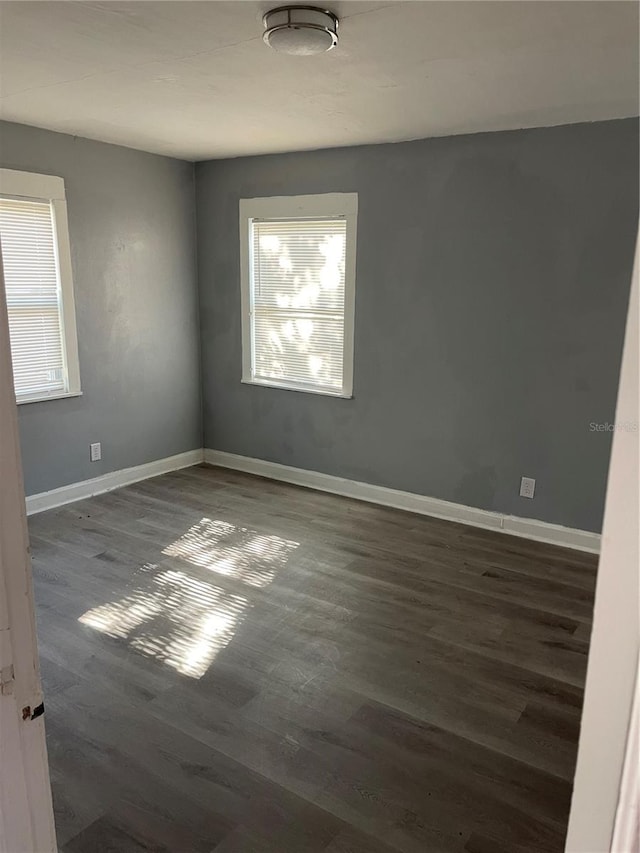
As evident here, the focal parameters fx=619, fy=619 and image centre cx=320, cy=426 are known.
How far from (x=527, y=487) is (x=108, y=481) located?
2.92m

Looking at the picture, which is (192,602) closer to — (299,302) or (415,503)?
(415,503)

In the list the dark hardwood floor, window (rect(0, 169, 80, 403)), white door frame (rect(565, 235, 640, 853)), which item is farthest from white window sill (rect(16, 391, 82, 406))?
white door frame (rect(565, 235, 640, 853))

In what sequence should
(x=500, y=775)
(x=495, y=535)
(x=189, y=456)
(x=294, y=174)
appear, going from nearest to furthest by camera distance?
(x=500, y=775) → (x=495, y=535) → (x=294, y=174) → (x=189, y=456)

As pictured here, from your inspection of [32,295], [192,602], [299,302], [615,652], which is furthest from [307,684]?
[32,295]

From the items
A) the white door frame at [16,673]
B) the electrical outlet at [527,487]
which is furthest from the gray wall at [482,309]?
the white door frame at [16,673]

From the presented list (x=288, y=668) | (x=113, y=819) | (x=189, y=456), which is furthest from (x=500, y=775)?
(x=189, y=456)

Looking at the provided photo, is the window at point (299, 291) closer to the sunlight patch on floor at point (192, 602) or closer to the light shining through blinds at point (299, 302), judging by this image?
the light shining through blinds at point (299, 302)

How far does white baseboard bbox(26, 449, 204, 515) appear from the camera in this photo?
412cm

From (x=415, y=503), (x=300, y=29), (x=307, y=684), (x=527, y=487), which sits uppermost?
(x=300, y=29)

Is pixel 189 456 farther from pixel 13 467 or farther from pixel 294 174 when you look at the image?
pixel 13 467

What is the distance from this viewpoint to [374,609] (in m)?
2.96

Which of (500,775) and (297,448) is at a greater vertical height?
(297,448)

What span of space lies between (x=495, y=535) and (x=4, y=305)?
3.48 metres

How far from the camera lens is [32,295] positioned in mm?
3877
